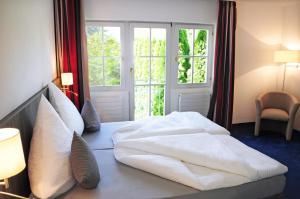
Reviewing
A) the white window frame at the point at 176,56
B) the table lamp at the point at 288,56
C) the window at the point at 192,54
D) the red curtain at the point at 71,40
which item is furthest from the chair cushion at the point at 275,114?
the red curtain at the point at 71,40

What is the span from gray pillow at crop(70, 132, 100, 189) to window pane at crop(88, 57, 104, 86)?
2.42m

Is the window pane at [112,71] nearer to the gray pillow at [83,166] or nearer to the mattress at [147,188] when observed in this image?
the mattress at [147,188]

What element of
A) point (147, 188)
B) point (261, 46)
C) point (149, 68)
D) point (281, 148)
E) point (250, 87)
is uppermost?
point (261, 46)

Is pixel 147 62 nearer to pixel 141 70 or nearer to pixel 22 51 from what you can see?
pixel 141 70

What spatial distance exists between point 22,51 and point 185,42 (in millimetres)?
2881

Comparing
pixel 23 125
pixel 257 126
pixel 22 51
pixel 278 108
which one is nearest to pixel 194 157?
pixel 23 125

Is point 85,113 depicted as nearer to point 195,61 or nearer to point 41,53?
point 41,53

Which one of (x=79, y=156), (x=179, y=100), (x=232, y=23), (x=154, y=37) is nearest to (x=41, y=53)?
(x=79, y=156)

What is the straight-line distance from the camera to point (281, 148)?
12.0 feet

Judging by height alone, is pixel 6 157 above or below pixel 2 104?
below

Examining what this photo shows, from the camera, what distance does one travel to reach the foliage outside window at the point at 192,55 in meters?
4.20

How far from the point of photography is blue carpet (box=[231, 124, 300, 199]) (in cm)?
270

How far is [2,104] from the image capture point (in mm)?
1467

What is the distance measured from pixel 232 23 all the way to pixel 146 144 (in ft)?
9.89
